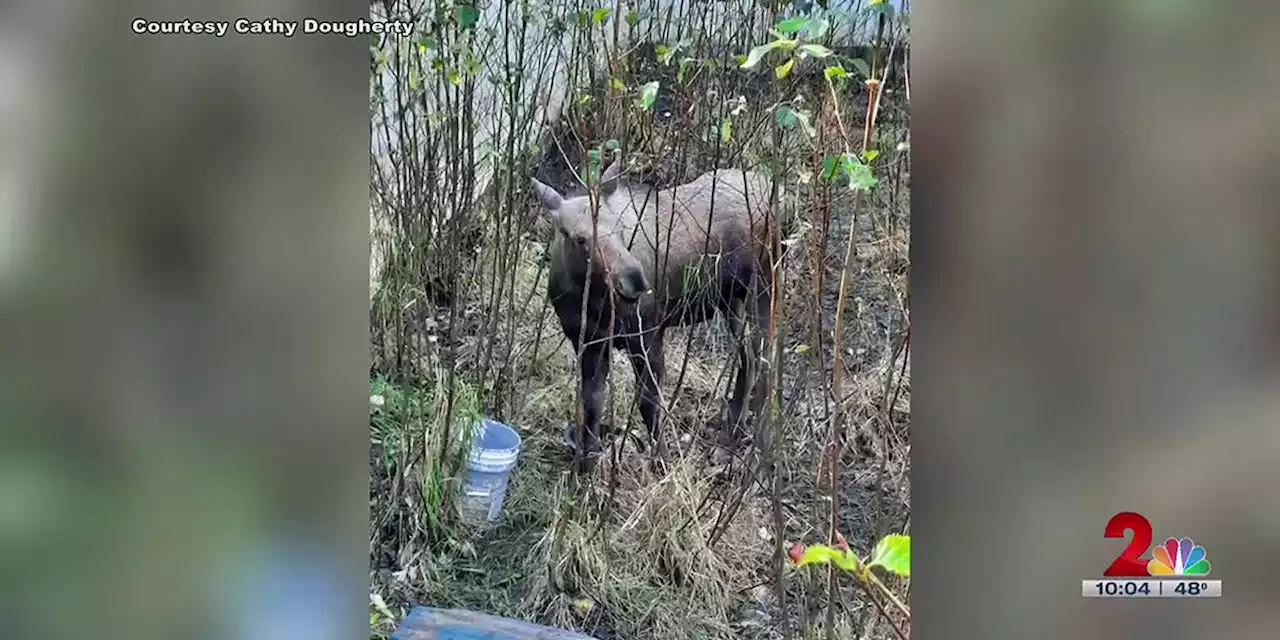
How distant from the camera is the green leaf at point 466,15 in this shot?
6.25 feet

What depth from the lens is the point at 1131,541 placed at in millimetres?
1596

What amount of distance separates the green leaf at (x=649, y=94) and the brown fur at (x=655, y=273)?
6.0 inches

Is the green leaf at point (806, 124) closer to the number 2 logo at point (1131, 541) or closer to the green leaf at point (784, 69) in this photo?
the green leaf at point (784, 69)

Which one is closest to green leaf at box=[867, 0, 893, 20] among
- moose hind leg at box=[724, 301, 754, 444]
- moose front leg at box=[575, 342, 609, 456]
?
moose hind leg at box=[724, 301, 754, 444]

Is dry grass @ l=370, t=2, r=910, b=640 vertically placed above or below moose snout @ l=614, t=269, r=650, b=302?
below

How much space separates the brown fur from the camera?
203 cm

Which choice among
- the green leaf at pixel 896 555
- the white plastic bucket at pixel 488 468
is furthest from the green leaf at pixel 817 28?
the white plastic bucket at pixel 488 468

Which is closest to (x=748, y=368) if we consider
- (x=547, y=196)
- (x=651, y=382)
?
(x=651, y=382)

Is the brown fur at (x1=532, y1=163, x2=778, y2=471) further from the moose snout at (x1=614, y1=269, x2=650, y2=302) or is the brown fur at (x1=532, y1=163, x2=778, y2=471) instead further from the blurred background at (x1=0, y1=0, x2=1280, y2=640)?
the blurred background at (x1=0, y1=0, x2=1280, y2=640)

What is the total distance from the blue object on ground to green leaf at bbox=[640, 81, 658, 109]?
109 centimetres

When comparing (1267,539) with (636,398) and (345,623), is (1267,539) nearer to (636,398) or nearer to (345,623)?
(636,398)

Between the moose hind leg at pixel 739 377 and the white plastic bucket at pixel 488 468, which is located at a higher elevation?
the moose hind leg at pixel 739 377

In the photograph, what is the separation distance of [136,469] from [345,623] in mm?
412
